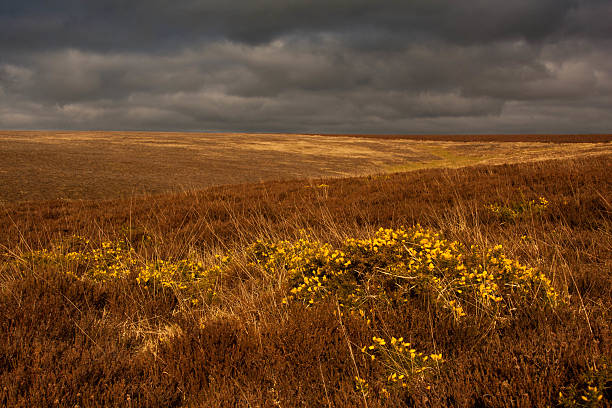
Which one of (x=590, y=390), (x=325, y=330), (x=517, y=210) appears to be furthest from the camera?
(x=517, y=210)

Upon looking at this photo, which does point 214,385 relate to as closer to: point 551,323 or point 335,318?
point 335,318

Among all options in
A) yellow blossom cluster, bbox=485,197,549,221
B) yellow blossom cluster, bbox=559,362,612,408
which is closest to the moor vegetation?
yellow blossom cluster, bbox=559,362,612,408

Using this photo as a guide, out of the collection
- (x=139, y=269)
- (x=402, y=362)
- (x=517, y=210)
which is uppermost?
(x=517, y=210)

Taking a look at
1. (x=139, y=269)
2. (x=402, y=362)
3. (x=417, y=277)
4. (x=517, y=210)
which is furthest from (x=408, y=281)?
(x=517, y=210)

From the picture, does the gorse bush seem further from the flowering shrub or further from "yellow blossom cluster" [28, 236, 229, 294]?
the flowering shrub

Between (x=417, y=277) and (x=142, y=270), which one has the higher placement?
(x=417, y=277)

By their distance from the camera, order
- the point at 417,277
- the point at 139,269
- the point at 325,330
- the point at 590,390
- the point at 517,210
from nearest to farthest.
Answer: the point at 590,390 → the point at 325,330 → the point at 417,277 → the point at 139,269 → the point at 517,210

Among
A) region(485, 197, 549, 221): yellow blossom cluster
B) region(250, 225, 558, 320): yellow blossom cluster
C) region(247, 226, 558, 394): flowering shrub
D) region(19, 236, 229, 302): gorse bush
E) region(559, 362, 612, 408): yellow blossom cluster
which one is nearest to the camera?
region(559, 362, 612, 408): yellow blossom cluster

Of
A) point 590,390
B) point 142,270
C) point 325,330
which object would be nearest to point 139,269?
point 142,270

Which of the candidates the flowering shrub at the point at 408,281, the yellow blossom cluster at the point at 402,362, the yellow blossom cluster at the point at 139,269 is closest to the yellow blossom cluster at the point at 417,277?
the flowering shrub at the point at 408,281

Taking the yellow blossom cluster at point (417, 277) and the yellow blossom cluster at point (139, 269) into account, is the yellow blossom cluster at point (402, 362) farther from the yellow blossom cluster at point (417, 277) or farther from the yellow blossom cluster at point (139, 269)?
the yellow blossom cluster at point (139, 269)

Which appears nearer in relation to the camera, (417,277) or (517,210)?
(417,277)

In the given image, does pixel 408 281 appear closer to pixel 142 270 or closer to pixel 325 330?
pixel 325 330

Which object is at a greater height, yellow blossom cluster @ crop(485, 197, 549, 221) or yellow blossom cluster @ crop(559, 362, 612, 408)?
yellow blossom cluster @ crop(485, 197, 549, 221)
